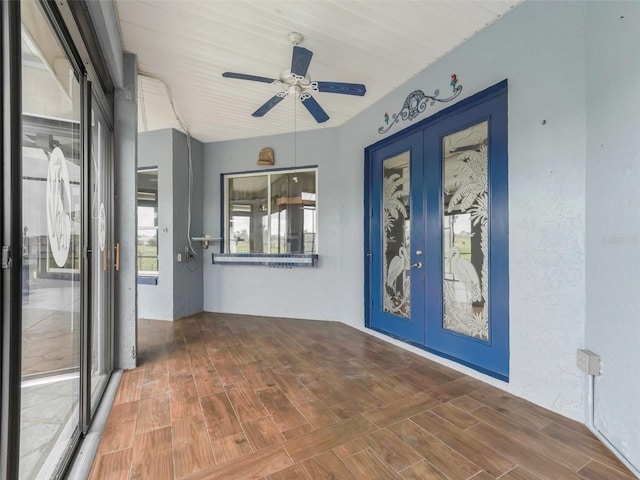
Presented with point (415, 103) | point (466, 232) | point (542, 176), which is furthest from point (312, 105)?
point (542, 176)

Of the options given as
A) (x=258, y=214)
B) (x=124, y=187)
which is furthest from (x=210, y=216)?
(x=124, y=187)

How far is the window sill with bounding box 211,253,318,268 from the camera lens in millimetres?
4594

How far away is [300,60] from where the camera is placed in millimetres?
2367

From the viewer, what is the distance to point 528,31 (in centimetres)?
226

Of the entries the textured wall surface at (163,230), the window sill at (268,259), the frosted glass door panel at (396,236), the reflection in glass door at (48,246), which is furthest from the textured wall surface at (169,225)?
the frosted glass door panel at (396,236)

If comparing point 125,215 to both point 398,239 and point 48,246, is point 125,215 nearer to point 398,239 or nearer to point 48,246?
point 48,246

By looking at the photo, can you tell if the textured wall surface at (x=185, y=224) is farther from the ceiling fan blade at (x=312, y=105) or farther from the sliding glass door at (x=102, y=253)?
the ceiling fan blade at (x=312, y=105)

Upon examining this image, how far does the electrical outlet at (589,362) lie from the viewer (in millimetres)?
1888

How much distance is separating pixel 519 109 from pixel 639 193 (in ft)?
3.46

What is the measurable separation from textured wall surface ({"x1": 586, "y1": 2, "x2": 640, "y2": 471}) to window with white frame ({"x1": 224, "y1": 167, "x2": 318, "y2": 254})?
3.37 m

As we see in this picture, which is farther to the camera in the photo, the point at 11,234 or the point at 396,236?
the point at 396,236

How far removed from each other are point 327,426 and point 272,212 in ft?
11.7

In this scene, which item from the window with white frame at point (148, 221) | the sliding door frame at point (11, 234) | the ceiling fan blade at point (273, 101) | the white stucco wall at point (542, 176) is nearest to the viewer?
the sliding door frame at point (11, 234)

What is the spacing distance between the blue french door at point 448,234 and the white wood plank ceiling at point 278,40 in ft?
2.03
